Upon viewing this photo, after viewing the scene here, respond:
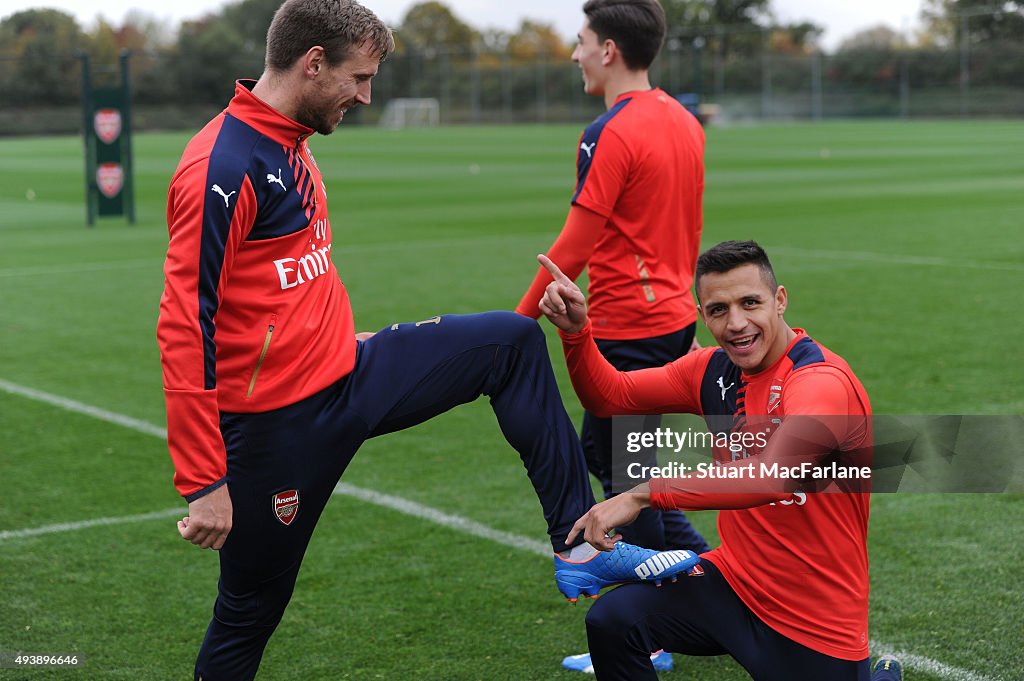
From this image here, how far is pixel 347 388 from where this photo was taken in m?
3.96

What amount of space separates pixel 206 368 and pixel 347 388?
582 millimetres

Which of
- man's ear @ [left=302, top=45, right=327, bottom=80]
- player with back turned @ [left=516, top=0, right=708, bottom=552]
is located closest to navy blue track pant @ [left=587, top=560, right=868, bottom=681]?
player with back turned @ [left=516, top=0, right=708, bottom=552]

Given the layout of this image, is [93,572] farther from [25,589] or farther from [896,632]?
[896,632]

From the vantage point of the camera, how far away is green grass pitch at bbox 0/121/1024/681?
509 cm

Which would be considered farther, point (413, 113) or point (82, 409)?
point (413, 113)

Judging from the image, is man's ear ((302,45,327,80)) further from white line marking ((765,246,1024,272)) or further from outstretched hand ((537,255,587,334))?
white line marking ((765,246,1024,272))

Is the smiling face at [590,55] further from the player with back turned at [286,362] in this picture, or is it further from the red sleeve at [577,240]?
the player with back turned at [286,362]

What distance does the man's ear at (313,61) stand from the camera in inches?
148

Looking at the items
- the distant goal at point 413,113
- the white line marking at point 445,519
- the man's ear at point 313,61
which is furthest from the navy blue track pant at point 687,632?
the distant goal at point 413,113

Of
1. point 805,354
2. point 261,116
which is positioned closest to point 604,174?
point 805,354

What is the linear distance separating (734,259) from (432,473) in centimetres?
390

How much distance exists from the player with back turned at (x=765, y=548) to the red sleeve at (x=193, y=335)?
1.02 meters

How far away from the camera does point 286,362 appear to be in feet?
12.5

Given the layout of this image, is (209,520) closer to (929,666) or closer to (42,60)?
(929,666)
